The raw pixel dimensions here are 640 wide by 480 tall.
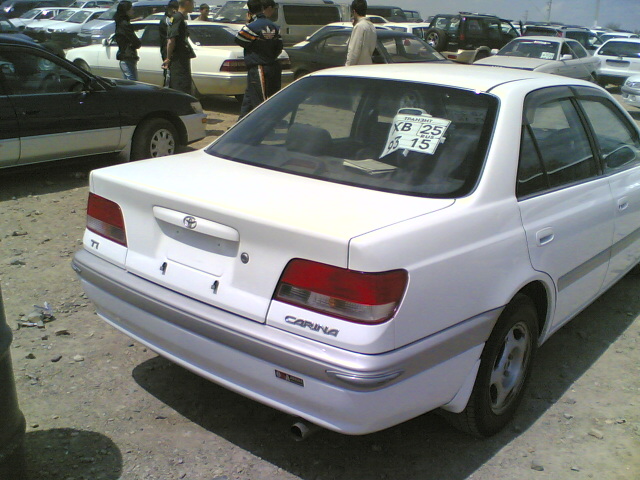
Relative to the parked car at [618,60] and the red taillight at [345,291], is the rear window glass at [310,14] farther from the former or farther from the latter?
the red taillight at [345,291]

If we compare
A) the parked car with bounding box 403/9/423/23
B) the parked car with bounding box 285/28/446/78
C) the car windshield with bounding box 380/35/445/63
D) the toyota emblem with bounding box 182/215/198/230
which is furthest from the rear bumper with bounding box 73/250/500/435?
the parked car with bounding box 403/9/423/23

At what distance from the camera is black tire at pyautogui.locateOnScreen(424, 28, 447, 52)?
2258cm

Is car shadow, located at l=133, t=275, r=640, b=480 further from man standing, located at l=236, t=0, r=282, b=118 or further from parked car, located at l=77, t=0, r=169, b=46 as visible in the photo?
parked car, located at l=77, t=0, r=169, b=46

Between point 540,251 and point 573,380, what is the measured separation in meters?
1.10

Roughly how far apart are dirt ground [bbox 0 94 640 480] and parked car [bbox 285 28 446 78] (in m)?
9.03

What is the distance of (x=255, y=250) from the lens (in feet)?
8.46

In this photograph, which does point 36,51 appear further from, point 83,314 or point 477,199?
point 477,199

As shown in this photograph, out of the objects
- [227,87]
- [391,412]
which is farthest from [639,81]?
[391,412]

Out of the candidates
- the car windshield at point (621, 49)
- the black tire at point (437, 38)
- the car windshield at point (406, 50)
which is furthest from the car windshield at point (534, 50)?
the black tire at point (437, 38)

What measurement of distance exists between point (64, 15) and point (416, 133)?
1021 inches

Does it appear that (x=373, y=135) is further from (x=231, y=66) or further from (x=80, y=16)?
(x=80, y=16)

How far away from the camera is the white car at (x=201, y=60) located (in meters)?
12.0

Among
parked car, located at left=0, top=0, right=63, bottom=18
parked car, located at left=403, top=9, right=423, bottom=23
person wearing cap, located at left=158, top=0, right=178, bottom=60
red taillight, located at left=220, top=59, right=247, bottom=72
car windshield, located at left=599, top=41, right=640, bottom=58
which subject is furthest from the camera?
parked car, located at left=403, top=9, right=423, bottom=23

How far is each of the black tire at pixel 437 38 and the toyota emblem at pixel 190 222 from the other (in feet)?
68.8
